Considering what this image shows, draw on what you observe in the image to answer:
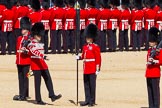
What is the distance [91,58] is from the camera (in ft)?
43.2

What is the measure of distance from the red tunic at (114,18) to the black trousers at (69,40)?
1.12 meters

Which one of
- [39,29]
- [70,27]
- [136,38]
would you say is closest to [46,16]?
[70,27]

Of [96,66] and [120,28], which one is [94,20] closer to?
[120,28]

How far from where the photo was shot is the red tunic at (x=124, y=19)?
21297mm

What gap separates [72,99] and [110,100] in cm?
70

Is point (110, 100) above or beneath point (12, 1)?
beneath

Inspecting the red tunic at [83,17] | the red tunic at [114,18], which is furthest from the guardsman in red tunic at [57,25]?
the red tunic at [114,18]

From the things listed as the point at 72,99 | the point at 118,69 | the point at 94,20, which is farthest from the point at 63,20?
the point at 72,99

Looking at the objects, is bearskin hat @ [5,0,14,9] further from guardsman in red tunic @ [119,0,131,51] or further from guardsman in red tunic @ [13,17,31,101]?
guardsman in red tunic @ [13,17,31,101]

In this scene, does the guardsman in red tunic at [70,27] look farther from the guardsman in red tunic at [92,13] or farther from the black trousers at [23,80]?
the black trousers at [23,80]

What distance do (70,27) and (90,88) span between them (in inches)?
298

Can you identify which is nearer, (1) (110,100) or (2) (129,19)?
(1) (110,100)

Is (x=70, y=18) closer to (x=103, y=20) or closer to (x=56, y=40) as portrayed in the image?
(x=56, y=40)

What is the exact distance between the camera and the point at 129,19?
70.8ft
